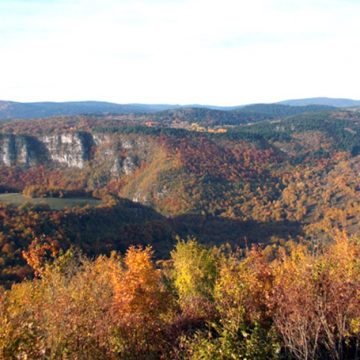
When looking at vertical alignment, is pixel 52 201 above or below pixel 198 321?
below

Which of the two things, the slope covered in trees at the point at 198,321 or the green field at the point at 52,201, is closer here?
the slope covered in trees at the point at 198,321

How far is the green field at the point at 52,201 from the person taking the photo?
135m

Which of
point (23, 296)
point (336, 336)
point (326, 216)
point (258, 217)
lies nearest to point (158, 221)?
point (258, 217)

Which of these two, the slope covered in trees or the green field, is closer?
the slope covered in trees

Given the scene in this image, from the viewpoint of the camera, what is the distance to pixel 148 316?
3194 cm

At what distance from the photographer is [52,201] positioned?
143875 millimetres

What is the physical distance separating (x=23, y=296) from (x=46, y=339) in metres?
17.4

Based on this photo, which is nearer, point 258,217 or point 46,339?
point 46,339

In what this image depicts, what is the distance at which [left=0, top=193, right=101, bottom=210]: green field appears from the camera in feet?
442

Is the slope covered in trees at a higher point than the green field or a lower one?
higher

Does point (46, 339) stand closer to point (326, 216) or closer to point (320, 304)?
point (320, 304)

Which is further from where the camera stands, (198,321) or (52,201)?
(52,201)

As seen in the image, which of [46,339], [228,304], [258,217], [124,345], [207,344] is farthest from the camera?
[258,217]

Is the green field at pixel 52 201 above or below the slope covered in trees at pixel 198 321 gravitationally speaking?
below
